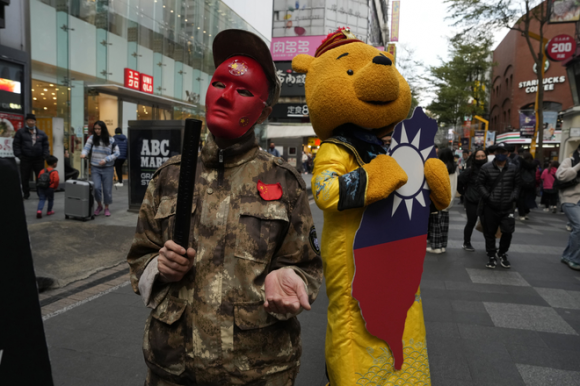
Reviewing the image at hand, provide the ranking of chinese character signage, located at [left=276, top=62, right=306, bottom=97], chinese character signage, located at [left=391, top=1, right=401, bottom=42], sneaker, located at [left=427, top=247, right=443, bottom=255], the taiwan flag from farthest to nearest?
chinese character signage, located at [left=391, top=1, right=401, bottom=42] → chinese character signage, located at [left=276, top=62, right=306, bottom=97] → sneaker, located at [left=427, top=247, right=443, bottom=255] → the taiwan flag

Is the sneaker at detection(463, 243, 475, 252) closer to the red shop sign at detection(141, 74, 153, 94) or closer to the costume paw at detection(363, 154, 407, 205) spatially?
the costume paw at detection(363, 154, 407, 205)

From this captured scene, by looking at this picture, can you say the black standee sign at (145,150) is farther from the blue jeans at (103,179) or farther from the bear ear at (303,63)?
the bear ear at (303,63)

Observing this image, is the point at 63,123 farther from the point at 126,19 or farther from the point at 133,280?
the point at 133,280

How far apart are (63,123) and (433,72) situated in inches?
1240

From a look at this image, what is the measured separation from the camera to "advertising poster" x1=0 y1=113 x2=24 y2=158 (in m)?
9.32

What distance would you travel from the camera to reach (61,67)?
12391 millimetres

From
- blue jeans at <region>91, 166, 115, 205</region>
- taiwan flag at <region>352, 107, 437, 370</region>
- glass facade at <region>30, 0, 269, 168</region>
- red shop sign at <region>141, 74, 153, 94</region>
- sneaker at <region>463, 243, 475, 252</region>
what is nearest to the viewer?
taiwan flag at <region>352, 107, 437, 370</region>

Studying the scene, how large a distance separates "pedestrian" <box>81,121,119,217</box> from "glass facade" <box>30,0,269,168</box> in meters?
4.96

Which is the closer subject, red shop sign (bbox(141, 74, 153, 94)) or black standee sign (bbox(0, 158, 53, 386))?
black standee sign (bbox(0, 158, 53, 386))

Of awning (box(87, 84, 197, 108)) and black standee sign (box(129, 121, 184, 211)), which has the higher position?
awning (box(87, 84, 197, 108))

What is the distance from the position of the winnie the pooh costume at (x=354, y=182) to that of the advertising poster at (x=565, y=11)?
13.5 metres

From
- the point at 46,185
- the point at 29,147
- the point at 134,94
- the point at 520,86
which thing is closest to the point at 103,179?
the point at 46,185

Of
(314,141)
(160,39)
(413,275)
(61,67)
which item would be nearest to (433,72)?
(314,141)

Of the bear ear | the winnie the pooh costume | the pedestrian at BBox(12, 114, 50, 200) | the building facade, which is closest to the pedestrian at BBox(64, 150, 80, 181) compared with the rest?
the pedestrian at BBox(12, 114, 50, 200)
